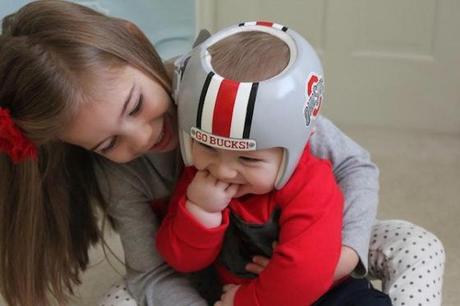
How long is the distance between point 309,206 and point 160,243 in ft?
0.77

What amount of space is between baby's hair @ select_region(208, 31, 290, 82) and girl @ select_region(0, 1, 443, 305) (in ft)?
0.36

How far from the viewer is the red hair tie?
0.90 meters

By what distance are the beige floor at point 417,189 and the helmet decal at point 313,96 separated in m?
0.71

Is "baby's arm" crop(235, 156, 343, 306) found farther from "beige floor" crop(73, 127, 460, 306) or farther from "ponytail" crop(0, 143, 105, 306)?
"beige floor" crop(73, 127, 460, 306)

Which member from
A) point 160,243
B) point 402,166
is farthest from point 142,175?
point 402,166

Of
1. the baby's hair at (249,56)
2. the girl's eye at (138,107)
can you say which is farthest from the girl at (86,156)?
the baby's hair at (249,56)

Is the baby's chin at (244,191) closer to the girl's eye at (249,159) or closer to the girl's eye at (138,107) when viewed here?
the girl's eye at (249,159)

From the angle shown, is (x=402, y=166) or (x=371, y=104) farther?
(x=371, y=104)

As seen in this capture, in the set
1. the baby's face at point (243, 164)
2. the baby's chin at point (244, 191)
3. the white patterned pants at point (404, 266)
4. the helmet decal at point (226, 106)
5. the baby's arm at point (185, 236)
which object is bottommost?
the white patterned pants at point (404, 266)

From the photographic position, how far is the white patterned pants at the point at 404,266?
104 cm

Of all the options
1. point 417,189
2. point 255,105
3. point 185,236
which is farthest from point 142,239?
point 417,189

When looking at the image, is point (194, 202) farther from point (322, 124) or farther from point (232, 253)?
point (322, 124)

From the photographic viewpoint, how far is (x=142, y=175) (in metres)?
1.09

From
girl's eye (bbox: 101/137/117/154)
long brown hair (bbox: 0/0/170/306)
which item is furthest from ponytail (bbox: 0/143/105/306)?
girl's eye (bbox: 101/137/117/154)
